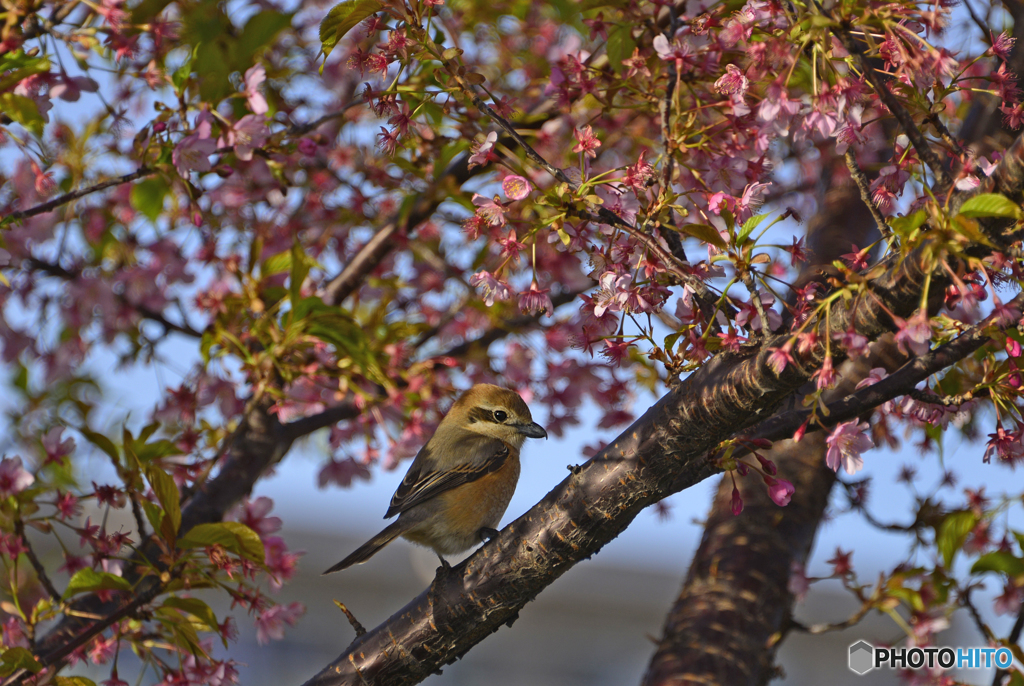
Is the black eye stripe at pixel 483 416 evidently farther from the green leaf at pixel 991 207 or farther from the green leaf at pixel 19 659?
the green leaf at pixel 991 207

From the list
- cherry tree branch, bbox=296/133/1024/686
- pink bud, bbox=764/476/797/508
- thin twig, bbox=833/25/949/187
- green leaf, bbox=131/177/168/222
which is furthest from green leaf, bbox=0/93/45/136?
pink bud, bbox=764/476/797/508

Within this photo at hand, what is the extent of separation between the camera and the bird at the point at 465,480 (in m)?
3.45

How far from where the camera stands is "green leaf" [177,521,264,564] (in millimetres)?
2504

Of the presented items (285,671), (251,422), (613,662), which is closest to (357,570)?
(285,671)

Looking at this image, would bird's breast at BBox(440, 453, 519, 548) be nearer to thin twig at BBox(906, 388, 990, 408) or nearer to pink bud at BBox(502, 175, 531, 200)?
pink bud at BBox(502, 175, 531, 200)

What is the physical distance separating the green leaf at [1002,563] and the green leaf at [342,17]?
8.79 feet

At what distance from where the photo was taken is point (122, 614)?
253 cm

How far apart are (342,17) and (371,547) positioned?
1.97 m

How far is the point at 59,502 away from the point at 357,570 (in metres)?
11.4

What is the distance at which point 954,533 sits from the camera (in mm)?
3125

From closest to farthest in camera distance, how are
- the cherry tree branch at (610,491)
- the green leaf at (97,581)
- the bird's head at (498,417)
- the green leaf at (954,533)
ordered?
the cherry tree branch at (610,491)
the green leaf at (97,581)
the green leaf at (954,533)
the bird's head at (498,417)

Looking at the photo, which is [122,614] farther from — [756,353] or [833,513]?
[833,513]

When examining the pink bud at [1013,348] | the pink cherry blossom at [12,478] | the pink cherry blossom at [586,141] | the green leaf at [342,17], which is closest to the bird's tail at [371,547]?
the pink cherry blossom at [12,478]

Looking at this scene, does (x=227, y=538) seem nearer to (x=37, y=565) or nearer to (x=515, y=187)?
(x=37, y=565)
